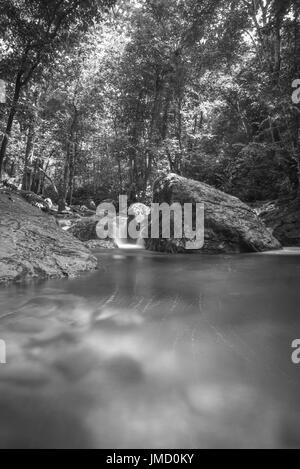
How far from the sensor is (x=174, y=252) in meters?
7.45

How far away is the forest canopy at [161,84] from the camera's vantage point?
799 centimetres

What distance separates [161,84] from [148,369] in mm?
16429

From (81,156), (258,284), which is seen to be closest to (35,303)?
(258,284)

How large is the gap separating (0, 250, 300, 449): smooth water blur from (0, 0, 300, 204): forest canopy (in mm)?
6397

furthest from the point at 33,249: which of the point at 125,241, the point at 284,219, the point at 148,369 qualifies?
the point at 284,219

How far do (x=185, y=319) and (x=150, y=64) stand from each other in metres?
15.5

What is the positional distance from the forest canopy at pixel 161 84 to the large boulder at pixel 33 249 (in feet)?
11.3

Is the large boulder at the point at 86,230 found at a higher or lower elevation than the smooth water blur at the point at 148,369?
higher

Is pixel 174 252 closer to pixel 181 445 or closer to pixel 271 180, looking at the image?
pixel 181 445

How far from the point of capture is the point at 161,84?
16.0 m

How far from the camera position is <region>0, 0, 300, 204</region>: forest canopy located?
7.99 metres

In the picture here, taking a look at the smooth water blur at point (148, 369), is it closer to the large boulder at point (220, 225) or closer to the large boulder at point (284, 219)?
the large boulder at point (220, 225)

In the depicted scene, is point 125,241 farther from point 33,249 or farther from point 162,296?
point 162,296

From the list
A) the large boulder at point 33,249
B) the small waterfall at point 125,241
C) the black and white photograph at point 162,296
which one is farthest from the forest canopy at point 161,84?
the small waterfall at point 125,241
